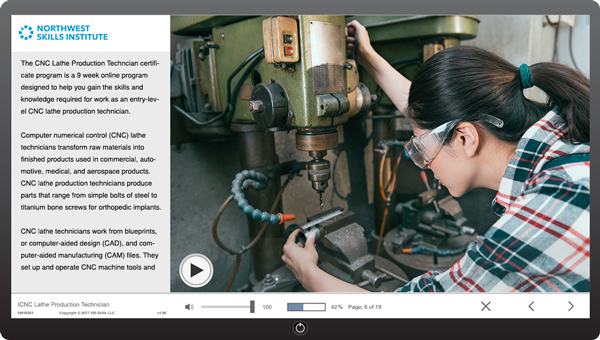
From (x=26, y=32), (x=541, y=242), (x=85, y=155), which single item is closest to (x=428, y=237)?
(x=541, y=242)

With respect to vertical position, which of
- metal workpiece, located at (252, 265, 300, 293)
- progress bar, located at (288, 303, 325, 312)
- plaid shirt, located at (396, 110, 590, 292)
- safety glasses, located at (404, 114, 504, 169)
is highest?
safety glasses, located at (404, 114, 504, 169)

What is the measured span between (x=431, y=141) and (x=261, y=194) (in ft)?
1.59

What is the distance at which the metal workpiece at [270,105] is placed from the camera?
755 millimetres

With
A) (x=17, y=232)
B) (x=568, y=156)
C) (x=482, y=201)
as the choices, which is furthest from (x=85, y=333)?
(x=482, y=201)

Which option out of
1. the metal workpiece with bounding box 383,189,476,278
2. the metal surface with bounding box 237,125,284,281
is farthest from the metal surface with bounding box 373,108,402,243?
the metal surface with bounding box 237,125,284,281

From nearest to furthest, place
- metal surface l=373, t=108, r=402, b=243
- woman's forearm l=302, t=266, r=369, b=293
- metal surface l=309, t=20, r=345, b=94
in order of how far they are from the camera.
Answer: woman's forearm l=302, t=266, r=369, b=293 < metal surface l=309, t=20, r=345, b=94 < metal surface l=373, t=108, r=402, b=243

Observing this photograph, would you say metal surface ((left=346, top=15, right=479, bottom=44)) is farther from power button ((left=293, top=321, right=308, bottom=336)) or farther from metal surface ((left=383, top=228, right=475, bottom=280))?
power button ((left=293, top=321, right=308, bottom=336))

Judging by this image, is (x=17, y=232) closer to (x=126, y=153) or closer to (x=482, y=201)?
(x=126, y=153)

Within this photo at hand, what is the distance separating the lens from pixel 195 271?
26.8 inches

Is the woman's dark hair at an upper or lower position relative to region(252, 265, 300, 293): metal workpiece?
upper

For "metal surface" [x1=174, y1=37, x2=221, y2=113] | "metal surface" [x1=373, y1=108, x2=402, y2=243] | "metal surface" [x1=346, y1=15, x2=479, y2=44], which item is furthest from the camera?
"metal surface" [x1=373, y1=108, x2=402, y2=243]

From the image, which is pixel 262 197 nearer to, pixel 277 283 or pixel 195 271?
pixel 277 283

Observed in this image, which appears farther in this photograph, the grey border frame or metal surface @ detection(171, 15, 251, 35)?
metal surface @ detection(171, 15, 251, 35)

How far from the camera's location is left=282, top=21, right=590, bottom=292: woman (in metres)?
0.53
